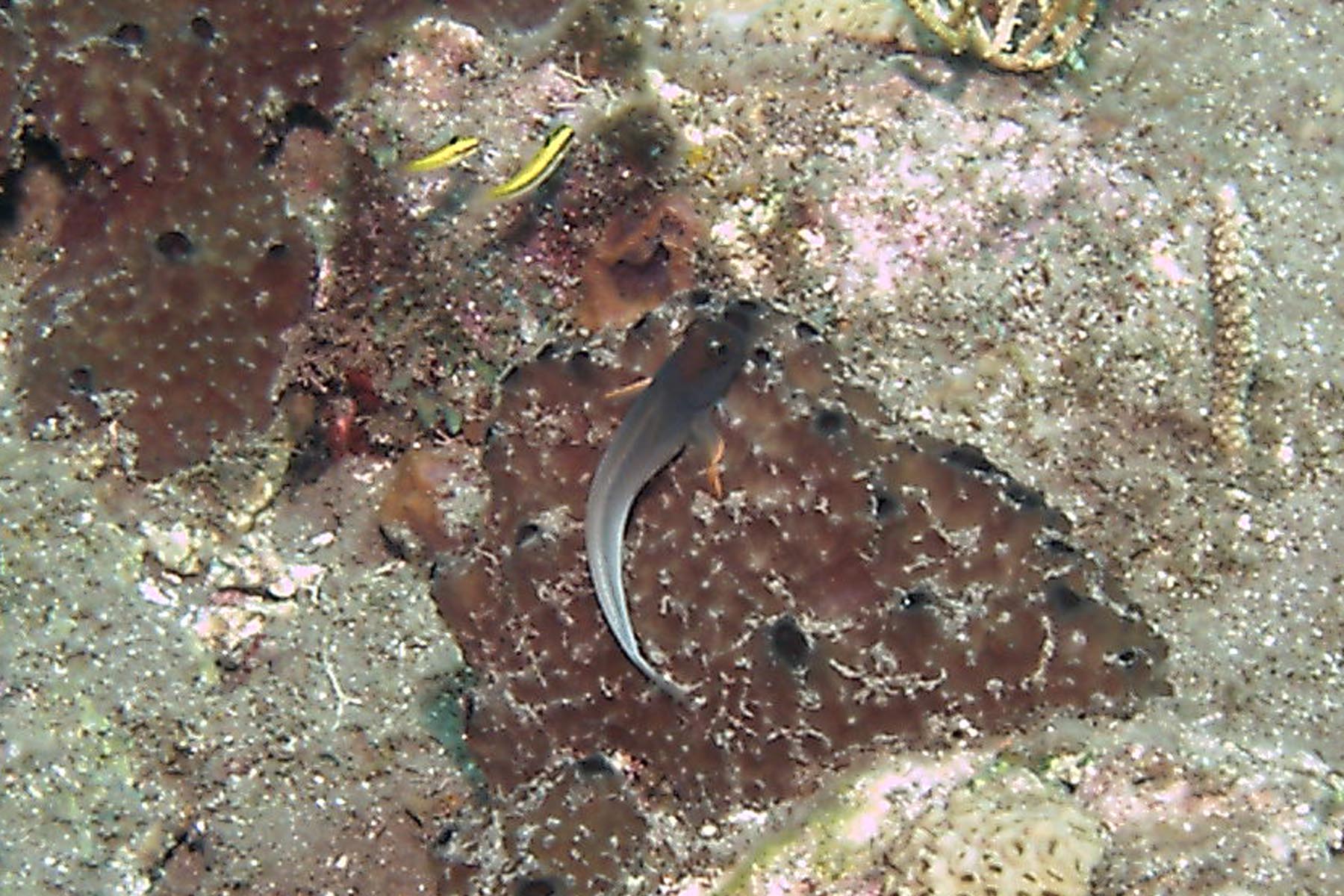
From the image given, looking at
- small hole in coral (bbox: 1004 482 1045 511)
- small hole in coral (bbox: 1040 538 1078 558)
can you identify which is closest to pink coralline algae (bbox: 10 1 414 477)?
small hole in coral (bbox: 1004 482 1045 511)

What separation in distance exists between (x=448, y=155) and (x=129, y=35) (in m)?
1.53

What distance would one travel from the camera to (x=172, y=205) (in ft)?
15.0

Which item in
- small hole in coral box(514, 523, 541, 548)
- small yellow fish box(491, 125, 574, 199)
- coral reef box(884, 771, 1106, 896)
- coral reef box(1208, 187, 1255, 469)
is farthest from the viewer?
small yellow fish box(491, 125, 574, 199)

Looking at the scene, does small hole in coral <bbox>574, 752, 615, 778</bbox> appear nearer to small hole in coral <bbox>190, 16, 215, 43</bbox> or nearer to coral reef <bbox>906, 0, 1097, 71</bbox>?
coral reef <bbox>906, 0, 1097, 71</bbox>

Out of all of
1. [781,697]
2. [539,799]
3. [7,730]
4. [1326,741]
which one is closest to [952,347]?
[781,697]

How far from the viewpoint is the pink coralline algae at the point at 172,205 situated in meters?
4.50

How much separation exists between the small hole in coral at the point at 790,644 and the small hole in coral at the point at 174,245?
3149 millimetres

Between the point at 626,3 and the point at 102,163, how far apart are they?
99.5 inches

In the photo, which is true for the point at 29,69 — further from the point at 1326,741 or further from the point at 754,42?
the point at 1326,741

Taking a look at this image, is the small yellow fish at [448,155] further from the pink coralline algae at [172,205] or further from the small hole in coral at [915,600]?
the small hole in coral at [915,600]

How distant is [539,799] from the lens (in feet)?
12.5

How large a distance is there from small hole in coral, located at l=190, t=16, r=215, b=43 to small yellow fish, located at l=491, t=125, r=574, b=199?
1480 mm

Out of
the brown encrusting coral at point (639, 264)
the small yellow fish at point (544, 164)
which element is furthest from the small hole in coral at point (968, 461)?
the small yellow fish at point (544, 164)

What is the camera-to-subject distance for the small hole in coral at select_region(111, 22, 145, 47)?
14.7 ft
